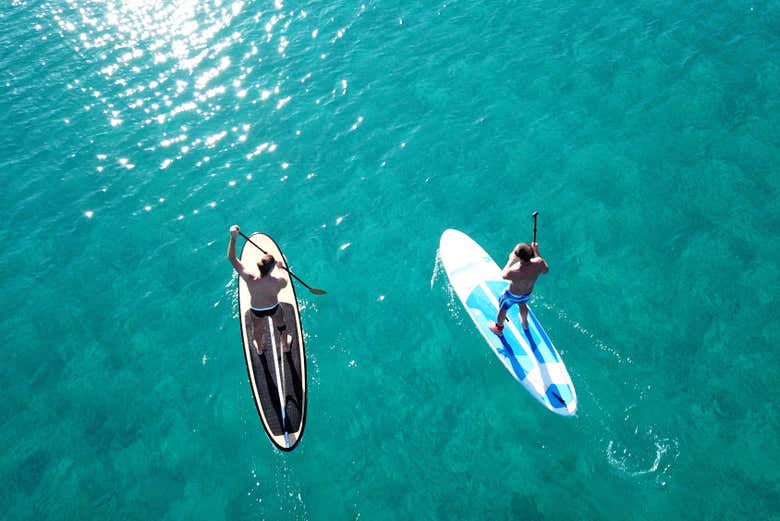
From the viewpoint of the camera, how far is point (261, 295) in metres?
10.4

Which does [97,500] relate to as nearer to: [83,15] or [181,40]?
[181,40]

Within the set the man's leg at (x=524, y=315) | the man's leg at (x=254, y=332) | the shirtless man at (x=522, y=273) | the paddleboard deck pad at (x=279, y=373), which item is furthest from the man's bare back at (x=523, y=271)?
the man's leg at (x=254, y=332)

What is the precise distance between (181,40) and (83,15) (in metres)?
4.97

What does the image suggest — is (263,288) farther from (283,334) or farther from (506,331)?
(506,331)

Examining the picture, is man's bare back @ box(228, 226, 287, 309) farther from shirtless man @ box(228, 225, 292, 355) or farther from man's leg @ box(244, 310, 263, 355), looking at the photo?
man's leg @ box(244, 310, 263, 355)

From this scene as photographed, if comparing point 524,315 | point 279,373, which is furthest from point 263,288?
point 524,315

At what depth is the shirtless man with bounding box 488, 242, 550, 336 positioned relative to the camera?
9992 millimetres

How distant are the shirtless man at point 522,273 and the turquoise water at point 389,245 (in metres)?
1.72

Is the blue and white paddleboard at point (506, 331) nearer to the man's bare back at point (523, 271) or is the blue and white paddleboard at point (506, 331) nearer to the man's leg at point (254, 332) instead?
the man's bare back at point (523, 271)

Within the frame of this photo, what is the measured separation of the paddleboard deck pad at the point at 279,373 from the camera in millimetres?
10617

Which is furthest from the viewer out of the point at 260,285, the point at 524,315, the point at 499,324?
the point at 499,324

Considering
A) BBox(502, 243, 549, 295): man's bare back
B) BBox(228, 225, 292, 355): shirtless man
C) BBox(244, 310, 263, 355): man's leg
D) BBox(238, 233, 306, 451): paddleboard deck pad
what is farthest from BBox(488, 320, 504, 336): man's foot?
BBox(244, 310, 263, 355): man's leg

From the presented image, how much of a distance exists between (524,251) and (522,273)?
0.57m

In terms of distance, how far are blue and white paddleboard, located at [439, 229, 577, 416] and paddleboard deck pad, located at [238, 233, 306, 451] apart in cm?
418
